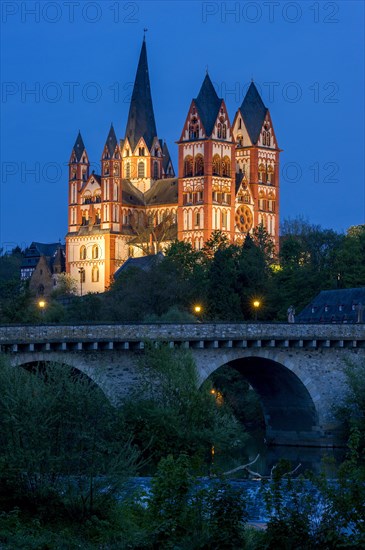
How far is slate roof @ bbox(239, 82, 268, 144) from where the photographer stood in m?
197

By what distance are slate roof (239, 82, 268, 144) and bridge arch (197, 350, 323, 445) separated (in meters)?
123

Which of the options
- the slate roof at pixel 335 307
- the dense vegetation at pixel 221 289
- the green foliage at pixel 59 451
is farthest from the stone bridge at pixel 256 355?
the dense vegetation at pixel 221 289

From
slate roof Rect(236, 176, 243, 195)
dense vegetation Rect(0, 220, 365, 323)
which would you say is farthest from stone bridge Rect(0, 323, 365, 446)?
slate roof Rect(236, 176, 243, 195)

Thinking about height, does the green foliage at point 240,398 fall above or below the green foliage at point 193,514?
above

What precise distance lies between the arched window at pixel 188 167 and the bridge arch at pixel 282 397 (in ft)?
392

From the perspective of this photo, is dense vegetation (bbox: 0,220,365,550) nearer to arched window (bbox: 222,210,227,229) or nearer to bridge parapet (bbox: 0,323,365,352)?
bridge parapet (bbox: 0,323,365,352)

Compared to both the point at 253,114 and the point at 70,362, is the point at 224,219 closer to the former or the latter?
the point at 253,114

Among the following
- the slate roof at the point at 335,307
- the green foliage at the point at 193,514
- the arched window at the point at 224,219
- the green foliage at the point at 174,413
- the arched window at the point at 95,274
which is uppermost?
the arched window at the point at 224,219

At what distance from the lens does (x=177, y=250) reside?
465 feet

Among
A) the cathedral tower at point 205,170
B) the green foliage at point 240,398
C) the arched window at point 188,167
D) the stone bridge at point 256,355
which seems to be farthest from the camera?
the arched window at point 188,167

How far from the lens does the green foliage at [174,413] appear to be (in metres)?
56.7

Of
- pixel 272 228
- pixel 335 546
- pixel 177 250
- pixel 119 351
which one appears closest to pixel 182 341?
pixel 119 351

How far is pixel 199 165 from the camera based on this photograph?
19362 centimetres

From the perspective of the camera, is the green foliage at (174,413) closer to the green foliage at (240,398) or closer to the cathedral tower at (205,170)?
the green foliage at (240,398)
